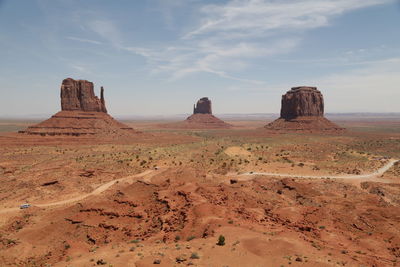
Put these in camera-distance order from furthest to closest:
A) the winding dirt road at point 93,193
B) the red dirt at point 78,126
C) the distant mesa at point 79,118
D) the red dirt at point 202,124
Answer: the red dirt at point 202,124
the distant mesa at point 79,118
the red dirt at point 78,126
the winding dirt road at point 93,193

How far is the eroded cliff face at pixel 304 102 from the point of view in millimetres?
124688

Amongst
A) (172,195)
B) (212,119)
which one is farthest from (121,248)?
(212,119)

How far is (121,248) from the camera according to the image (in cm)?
1984

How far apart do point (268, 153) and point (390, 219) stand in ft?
110

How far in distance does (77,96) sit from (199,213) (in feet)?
272

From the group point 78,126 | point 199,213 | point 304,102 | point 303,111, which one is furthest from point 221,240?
point 303,111

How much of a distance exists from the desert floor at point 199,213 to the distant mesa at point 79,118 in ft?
118

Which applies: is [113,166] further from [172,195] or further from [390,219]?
[390,219]

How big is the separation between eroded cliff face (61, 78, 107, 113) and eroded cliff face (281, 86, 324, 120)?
93.0 meters

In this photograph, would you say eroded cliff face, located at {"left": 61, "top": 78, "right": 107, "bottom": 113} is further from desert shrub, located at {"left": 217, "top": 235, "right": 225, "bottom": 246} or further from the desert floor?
desert shrub, located at {"left": 217, "top": 235, "right": 225, "bottom": 246}

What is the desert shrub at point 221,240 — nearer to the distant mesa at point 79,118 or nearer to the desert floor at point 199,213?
the desert floor at point 199,213

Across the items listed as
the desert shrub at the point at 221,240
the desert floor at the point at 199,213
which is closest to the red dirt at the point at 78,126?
the desert floor at the point at 199,213

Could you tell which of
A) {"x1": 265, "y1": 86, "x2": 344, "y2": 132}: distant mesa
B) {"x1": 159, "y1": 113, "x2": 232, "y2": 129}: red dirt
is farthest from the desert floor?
{"x1": 159, "y1": 113, "x2": 232, "y2": 129}: red dirt

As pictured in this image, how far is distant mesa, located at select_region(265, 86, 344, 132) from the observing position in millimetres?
119644
